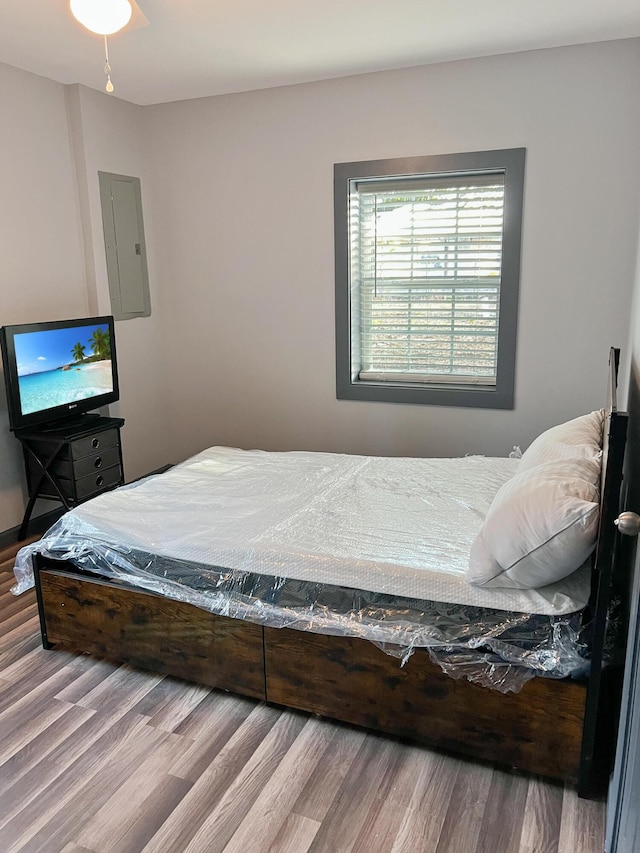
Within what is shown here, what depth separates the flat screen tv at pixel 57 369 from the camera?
3221 millimetres

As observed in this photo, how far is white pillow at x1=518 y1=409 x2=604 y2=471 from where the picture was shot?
6.66ft

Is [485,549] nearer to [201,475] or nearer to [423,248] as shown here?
[201,475]

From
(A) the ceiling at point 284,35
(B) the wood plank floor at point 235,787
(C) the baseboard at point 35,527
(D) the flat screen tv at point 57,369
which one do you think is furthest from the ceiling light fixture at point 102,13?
Answer: (C) the baseboard at point 35,527

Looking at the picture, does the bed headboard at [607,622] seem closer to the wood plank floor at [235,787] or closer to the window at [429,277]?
the wood plank floor at [235,787]

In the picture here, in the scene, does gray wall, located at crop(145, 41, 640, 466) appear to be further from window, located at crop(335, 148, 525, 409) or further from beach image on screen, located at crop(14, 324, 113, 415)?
beach image on screen, located at crop(14, 324, 113, 415)

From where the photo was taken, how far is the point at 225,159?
3986 mm

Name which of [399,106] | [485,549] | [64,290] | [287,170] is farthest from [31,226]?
[485,549]

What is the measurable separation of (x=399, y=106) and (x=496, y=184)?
26.9 inches

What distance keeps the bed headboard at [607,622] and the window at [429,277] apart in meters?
1.62

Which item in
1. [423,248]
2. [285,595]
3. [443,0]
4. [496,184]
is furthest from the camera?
[423,248]

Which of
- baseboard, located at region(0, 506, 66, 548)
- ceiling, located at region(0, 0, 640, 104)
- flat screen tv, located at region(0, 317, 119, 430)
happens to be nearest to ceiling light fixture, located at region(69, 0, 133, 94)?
ceiling, located at region(0, 0, 640, 104)

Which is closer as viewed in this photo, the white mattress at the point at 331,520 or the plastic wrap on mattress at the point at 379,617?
the plastic wrap on mattress at the point at 379,617

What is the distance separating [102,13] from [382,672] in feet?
8.33

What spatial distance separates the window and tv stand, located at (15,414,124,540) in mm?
1474
